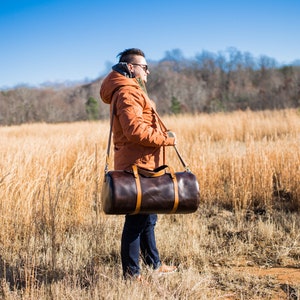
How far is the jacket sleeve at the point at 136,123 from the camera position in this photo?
6.35 ft

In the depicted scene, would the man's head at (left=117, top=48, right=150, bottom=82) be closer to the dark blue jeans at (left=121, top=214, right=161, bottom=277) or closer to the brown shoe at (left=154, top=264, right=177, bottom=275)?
the dark blue jeans at (left=121, top=214, right=161, bottom=277)

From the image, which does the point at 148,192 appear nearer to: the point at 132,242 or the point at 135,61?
the point at 132,242

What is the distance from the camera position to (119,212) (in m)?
1.90

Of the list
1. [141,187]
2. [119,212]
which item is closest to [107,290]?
[119,212]

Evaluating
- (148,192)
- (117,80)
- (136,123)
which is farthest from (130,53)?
(148,192)

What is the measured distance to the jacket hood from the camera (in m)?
2.03

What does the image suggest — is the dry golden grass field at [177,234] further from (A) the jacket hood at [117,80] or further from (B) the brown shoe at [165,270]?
(A) the jacket hood at [117,80]

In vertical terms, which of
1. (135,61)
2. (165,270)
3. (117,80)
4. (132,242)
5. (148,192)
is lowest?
(165,270)

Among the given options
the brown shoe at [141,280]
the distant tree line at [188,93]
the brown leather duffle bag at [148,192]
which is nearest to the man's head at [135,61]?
Answer: the brown leather duffle bag at [148,192]

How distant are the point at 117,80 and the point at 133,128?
317 millimetres

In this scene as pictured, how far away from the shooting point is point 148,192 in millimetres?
1903

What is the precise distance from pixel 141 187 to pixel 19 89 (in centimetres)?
5061

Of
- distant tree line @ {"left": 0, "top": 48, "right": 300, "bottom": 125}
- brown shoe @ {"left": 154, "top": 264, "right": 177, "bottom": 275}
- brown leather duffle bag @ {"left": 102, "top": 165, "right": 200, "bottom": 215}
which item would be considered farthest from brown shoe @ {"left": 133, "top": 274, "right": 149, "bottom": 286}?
distant tree line @ {"left": 0, "top": 48, "right": 300, "bottom": 125}

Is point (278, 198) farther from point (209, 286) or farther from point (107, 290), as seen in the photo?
point (107, 290)
